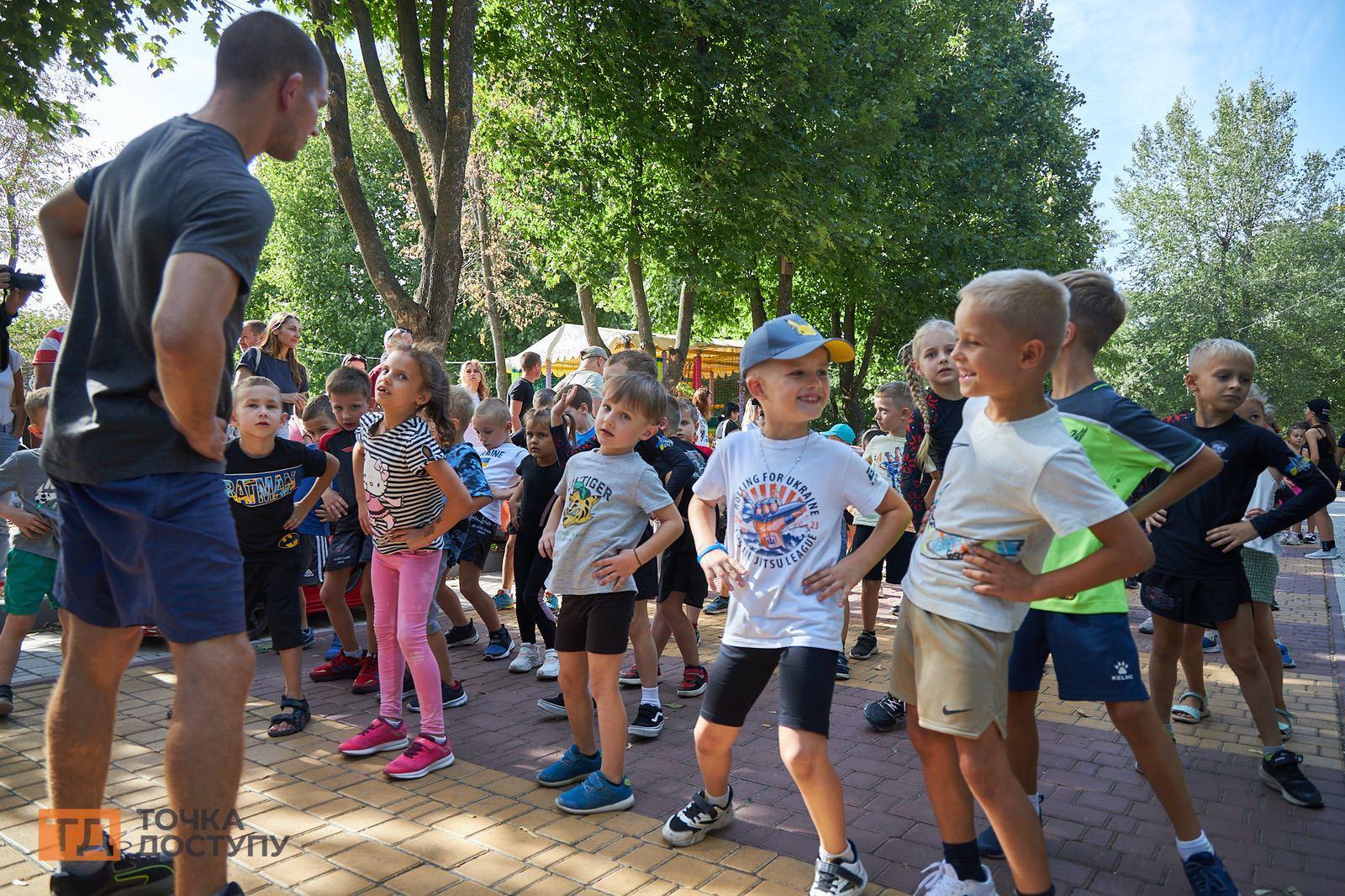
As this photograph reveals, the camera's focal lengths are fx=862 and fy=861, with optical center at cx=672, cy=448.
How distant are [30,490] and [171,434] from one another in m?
3.51

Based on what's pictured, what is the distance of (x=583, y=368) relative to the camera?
7.69 meters

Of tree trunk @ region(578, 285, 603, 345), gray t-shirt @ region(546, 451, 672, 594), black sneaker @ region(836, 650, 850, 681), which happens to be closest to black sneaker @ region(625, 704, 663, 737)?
gray t-shirt @ region(546, 451, 672, 594)

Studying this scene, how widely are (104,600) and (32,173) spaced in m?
28.4

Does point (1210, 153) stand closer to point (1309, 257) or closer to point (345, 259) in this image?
point (1309, 257)

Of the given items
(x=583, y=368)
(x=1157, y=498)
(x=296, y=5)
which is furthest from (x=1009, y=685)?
(x=296, y=5)

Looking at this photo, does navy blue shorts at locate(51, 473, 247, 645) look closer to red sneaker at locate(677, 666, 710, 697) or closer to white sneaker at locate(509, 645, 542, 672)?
red sneaker at locate(677, 666, 710, 697)

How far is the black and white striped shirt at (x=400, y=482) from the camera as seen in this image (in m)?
4.21

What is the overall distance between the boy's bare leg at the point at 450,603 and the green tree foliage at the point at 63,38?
661 centimetres

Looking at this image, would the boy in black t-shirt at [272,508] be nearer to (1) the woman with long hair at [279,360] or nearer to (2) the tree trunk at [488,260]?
(1) the woman with long hair at [279,360]

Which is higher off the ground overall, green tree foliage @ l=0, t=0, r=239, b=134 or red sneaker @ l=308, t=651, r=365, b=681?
green tree foliage @ l=0, t=0, r=239, b=134

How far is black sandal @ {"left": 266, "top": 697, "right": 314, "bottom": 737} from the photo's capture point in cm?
445

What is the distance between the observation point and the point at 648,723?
179 inches

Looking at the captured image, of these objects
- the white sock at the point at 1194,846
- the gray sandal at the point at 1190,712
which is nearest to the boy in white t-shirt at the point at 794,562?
the white sock at the point at 1194,846

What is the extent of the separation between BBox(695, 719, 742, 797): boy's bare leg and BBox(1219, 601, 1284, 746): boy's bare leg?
244 centimetres
